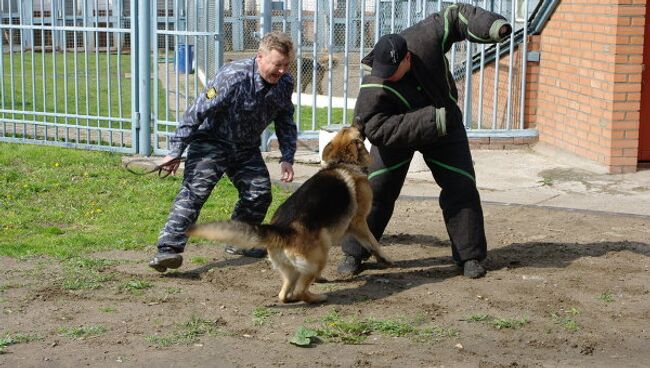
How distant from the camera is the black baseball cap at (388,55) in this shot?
6156 mm

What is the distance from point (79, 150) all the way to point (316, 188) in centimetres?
635

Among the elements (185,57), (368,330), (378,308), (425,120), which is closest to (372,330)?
(368,330)

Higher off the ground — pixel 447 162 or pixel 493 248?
pixel 447 162

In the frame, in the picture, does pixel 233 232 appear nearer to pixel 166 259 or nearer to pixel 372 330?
pixel 372 330

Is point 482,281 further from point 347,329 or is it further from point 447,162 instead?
point 347,329

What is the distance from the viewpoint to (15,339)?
5.40m

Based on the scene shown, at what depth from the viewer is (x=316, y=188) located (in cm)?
625

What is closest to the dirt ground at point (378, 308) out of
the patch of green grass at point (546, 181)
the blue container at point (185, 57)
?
the patch of green grass at point (546, 181)

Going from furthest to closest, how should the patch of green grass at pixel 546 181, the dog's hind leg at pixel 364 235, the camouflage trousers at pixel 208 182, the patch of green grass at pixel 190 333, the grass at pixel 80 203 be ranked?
the patch of green grass at pixel 546 181 → the grass at pixel 80 203 → the camouflage trousers at pixel 208 182 → the dog's hind leg at pixel 364 235 → the patch of green grass at pixel 190 333

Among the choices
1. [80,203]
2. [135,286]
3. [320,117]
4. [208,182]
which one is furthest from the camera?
[320,117]

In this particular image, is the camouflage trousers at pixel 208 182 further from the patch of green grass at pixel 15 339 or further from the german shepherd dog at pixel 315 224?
the patch of green grass at pixel 15 339

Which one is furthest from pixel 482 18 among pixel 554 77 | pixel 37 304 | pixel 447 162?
pixel 554 77

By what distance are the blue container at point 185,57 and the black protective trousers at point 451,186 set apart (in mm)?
5015

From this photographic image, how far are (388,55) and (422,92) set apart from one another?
525 mm
